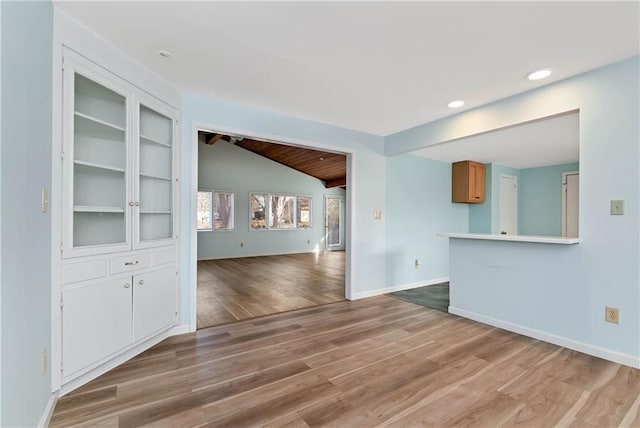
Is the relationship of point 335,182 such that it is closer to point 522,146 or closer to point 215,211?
point 215,211

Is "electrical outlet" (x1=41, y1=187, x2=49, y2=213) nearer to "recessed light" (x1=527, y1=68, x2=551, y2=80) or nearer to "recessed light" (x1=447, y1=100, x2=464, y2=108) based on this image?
"recessed light" (x1=447, y1=100, x2=464, y2=108)

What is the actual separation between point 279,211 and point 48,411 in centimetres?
797

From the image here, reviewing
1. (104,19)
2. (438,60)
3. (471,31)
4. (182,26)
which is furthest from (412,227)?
(104,19)

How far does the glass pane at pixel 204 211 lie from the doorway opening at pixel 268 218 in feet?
0.09

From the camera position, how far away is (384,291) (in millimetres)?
4441

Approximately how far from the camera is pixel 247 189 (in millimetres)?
8867

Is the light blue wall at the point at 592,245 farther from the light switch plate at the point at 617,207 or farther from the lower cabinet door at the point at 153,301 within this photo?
the lower cabinet door at the point at 153,301

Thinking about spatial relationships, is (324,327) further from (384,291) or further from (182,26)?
(182,26)

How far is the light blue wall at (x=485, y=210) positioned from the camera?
5.59 meters

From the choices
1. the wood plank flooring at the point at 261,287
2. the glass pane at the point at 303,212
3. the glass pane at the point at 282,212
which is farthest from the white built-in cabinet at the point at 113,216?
the glass pane at the point at 303,212

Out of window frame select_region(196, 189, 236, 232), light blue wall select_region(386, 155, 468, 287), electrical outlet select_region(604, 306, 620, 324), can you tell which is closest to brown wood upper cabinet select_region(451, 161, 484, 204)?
light blue wall select_region(386, 155, 468, 287)

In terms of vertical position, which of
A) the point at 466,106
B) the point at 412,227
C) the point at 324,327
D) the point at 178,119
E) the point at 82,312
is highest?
the point at 466,106

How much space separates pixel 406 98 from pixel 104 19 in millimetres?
2604

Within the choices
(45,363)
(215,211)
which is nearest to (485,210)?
(45,363)
